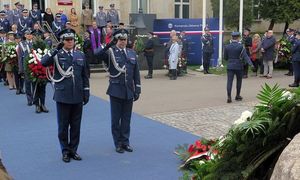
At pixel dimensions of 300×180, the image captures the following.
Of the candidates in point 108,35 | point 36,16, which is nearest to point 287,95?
point 108,35

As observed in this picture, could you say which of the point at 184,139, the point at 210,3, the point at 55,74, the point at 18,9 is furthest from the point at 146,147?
the point at 210,3

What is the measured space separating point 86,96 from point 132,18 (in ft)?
49.9

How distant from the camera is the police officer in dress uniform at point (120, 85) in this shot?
7031mm

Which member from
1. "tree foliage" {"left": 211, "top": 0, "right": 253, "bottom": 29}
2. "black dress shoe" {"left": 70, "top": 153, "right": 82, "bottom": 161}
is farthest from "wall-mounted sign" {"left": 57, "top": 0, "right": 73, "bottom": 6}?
"black dress shoe" {"left": 70, "top": 153, "right": 82, "bottom": 161}

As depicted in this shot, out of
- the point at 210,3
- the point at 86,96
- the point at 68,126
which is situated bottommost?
the point at 68,126

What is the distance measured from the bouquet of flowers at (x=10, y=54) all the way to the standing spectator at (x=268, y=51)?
8619mm

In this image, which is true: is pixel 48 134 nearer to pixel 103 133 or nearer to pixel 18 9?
pixel 103 133

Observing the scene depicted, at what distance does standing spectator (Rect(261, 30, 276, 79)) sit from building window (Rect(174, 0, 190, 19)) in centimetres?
1120

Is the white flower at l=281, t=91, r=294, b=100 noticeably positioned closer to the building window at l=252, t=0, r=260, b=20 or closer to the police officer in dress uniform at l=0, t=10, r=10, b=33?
the police officer in dress uniform at l=0, t=10, r=10, b=33

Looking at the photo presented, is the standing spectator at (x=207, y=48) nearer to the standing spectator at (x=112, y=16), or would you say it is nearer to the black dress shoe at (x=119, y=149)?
the standing spectator at (x=112, y=16)

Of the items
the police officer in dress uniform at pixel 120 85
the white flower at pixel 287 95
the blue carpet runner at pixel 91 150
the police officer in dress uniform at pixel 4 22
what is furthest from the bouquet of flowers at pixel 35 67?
the police officer in dress uniform at pixel 4 22

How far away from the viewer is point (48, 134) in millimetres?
8352

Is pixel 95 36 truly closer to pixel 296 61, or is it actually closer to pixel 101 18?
pixel 101 18

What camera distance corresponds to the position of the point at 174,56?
16.2 meters
